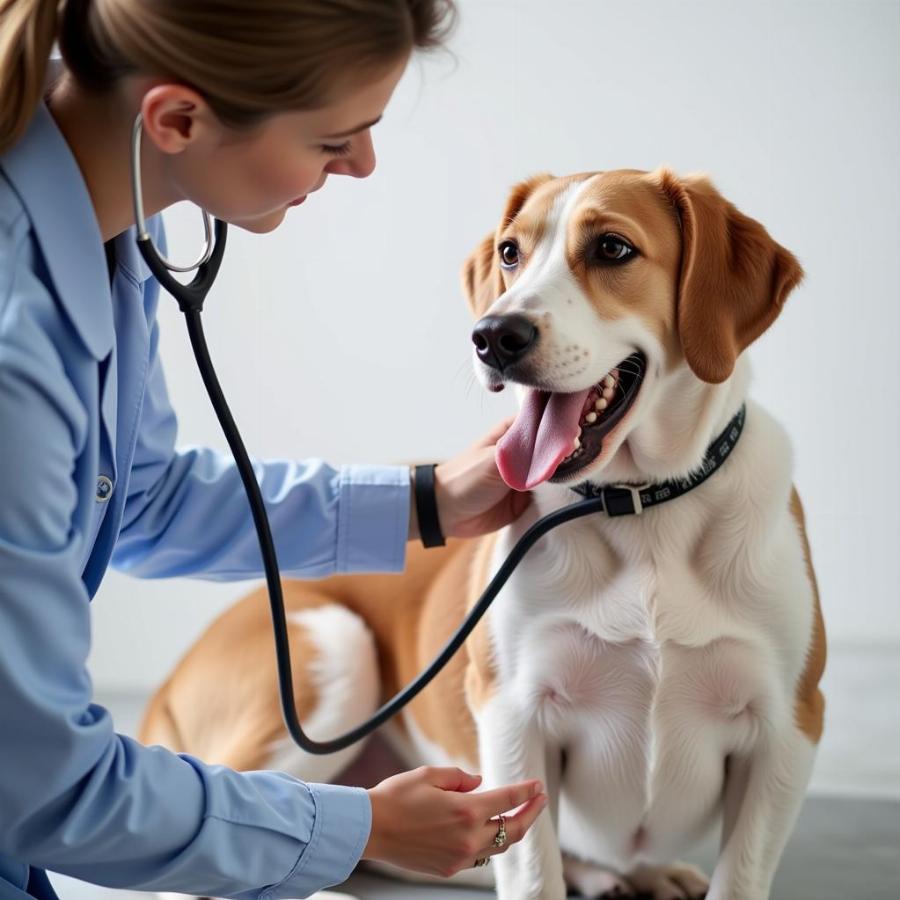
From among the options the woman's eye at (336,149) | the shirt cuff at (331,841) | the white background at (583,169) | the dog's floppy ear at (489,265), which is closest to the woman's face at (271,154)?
the woman's eye at (336,149)

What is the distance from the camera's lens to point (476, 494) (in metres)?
1.67

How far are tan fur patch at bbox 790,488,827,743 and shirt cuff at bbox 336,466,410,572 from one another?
53 cm

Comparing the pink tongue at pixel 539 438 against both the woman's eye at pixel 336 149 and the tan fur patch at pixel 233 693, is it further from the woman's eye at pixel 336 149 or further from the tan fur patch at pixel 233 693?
the tan fur patch at pixel 233 693

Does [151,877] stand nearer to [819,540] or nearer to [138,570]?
[138,570]

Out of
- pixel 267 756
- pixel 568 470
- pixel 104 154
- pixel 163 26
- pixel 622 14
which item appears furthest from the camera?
pixel 622 14

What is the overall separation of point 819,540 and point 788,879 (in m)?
1.13

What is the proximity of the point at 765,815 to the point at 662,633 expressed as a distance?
0.29m

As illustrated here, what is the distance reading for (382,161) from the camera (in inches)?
114

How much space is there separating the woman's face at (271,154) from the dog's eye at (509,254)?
1.39 ft

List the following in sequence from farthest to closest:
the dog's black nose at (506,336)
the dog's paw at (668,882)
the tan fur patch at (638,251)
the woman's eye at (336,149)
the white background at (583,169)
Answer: the white background at (583,169) < the dog's paw at (668,882) < the tan fur patch at (638,251) < the dog's black nose at (506,336) < the woman's eye at (336,149)

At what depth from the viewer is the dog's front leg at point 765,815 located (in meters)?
1.60

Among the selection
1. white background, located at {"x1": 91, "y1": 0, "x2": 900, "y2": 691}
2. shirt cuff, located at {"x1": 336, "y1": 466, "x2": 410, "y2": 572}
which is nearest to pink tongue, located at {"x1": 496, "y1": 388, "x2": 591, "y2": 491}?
shirt cuff, located at {"x1": 336, "y1": 466, "x2": 410, "y2": 572}

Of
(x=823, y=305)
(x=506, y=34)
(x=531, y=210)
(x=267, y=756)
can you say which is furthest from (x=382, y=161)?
(x=267, y=756)

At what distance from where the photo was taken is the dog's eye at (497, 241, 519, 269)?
1.68m
